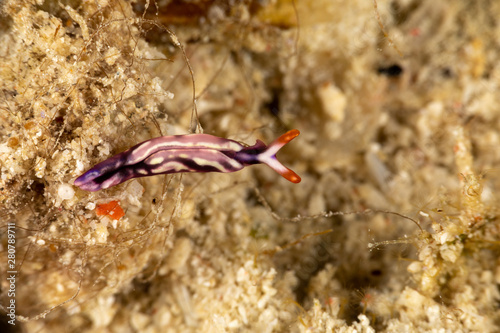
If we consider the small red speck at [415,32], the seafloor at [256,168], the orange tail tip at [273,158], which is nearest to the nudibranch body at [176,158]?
the orange tail tip at [273,158]

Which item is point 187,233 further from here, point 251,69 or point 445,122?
point 445,122

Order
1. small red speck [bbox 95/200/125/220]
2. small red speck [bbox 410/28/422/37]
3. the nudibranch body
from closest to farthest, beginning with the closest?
the nudibranch body
small red speck [bbox 95/200/125/220]
small red speck [bbox 410/28/422/37]

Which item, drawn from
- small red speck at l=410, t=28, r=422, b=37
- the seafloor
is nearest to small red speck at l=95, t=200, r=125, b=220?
the seafloor

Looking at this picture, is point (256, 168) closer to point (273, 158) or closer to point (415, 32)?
point (273, 158)

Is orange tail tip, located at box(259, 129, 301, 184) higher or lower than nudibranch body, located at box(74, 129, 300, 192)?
lower

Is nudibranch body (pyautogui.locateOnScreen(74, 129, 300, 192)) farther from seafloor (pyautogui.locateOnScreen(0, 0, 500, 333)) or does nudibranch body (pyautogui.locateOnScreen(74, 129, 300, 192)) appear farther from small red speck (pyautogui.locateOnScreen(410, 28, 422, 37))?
small red speck (pyautogui.locateOnScreen(410, 28, 422, 37))

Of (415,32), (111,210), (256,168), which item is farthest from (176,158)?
(415,32)

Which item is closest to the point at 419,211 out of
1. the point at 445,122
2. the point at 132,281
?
the point at 445,122

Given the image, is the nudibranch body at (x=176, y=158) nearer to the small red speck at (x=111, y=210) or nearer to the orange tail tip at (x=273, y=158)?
the orange tail tip at (x=273, y=158)

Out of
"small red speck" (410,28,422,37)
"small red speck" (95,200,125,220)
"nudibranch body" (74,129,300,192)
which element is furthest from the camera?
"small red speck" (410,28,422,37)
